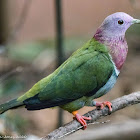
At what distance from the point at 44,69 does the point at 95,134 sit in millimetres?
3024

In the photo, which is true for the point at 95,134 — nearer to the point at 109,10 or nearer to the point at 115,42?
the point at 115,42

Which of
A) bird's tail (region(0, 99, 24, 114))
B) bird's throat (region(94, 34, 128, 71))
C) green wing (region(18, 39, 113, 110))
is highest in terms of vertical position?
bird's throat (region(94, 34, 128, 71))

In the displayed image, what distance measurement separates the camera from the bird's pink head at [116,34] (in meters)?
2.64

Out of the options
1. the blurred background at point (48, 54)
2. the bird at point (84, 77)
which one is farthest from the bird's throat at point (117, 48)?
the blurred background at point (48, 54)

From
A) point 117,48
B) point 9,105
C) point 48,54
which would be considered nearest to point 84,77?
point 117,48

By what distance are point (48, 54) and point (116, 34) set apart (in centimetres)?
363

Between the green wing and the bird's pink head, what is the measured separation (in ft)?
0.17

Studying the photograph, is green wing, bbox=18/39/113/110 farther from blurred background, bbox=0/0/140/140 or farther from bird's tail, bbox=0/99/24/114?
blurred background, bbox=0/0/140/140

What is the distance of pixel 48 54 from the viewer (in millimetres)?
6297

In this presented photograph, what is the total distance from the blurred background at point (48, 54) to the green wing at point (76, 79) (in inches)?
13.7

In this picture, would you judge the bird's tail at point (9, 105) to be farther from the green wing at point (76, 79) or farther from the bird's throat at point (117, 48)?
the bird's throat at point (117, 48)

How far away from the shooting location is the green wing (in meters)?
2.76

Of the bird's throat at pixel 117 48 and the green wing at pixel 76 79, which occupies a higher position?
the bird's throat at pixel 117 48

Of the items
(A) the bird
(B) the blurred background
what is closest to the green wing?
(A) the bird
